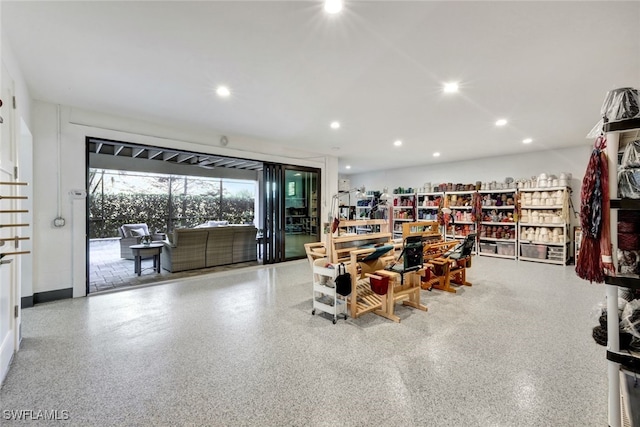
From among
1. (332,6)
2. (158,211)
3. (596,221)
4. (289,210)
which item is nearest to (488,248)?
(289,210)

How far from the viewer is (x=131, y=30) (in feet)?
7.37

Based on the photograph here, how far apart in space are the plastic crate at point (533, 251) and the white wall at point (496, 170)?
3.53 feet

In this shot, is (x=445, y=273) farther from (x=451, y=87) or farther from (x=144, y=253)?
(x=144, y=253)

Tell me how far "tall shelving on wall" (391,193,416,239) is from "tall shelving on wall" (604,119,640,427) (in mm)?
7857

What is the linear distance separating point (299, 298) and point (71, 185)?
374 centimetres

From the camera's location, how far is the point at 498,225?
727 cm

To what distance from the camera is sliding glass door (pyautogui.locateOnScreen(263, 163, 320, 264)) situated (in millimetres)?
6320

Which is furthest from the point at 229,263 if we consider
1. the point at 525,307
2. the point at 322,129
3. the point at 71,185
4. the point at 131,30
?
the point at 525,307

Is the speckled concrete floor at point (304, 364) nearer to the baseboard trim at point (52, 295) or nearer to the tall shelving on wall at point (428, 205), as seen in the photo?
the baseboard trim at point (52, 295)

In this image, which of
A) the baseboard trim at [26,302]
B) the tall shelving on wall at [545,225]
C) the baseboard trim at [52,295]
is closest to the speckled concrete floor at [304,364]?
the baseboard trim at [26,302]

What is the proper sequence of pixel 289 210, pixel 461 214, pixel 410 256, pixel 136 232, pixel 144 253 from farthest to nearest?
pixel 461 214
pixel 136 232
pixel 289 210
pixel 144 253
pixel 410 256

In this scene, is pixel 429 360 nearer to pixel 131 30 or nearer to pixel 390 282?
pixel 390 282

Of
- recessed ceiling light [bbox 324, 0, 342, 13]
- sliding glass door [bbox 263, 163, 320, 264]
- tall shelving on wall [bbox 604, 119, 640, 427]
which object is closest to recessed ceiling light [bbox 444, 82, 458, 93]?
recessed ceiling light [bbox 324, 0, 342, 13]

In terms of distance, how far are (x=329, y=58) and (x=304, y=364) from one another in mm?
2818
